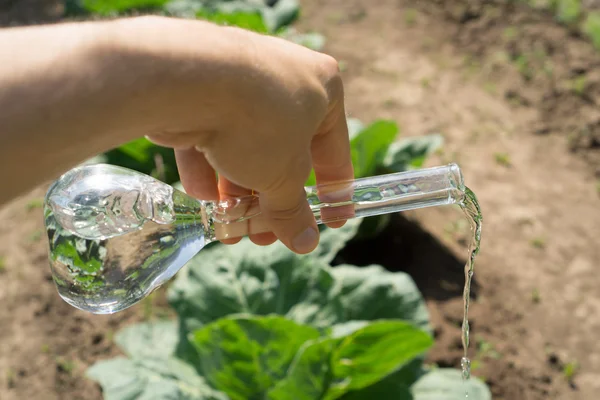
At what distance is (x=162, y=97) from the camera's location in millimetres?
926

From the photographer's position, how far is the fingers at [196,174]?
1.35 meters

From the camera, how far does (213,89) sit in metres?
0.95

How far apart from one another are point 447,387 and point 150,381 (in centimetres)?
99

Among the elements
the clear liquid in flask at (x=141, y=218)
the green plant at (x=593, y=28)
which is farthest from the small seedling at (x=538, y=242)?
the clear liquid in flask at (x=141, y=218)

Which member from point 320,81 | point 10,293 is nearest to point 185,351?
point 10,293

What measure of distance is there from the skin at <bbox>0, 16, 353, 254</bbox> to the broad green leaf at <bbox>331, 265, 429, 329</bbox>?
4.70 feet

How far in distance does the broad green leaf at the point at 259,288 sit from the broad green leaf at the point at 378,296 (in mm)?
86

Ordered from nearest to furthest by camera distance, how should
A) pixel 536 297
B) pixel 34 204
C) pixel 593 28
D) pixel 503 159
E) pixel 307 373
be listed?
pixel 307 373 → pixel 536 297 → pixel 503 159 → pixel 34 204 → pixel 593 28

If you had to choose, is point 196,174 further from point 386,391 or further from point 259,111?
point 386,391

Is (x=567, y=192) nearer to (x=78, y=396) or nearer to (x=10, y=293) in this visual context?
(x=78, y=396)

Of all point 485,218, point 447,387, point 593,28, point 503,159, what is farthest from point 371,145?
point 593,28

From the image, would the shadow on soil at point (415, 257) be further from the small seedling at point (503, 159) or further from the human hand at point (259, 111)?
the human hand at point (259, 111)

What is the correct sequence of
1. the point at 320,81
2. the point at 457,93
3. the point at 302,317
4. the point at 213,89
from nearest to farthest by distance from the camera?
the point at 213,89
the point at 320,81
the point at 302,317
the point at 457,93

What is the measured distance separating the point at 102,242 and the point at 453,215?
8.59 ft
